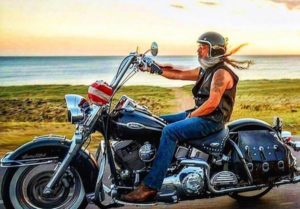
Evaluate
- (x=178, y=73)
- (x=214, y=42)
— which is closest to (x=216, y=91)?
(x=214, y=42)

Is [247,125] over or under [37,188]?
over

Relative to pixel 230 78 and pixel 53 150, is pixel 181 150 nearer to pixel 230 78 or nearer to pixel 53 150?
pixel 230 78

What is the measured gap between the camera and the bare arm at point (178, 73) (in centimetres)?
489

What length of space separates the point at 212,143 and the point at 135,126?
643 millimetres

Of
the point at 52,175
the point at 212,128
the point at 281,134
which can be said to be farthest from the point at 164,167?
the point at 281,134

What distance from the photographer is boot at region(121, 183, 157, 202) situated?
4.46 meters

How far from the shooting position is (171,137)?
4492mm

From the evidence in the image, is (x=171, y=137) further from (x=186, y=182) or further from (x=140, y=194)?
(x=140, y=194)

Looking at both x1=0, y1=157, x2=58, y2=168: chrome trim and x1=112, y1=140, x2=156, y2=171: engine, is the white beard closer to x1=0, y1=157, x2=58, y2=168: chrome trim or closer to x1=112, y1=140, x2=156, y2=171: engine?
x1=112, y1=140, x2=156, y2=171: engine

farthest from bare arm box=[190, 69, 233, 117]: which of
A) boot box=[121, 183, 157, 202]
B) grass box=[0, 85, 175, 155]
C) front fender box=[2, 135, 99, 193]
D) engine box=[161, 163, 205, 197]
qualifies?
grass box=[0, 85, 175, 155]

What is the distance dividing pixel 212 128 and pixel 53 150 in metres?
1.24

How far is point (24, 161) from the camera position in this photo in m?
4.46

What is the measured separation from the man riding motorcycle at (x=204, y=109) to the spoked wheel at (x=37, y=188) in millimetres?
466

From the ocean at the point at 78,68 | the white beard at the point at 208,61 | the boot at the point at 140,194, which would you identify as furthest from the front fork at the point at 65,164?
the ocean at the point at 78,68
